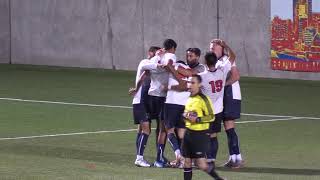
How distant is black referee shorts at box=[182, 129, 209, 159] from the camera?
14070 mm

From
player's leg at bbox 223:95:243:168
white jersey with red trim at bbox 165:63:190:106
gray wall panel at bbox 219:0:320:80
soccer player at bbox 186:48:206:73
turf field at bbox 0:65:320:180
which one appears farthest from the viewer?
gray wall panel at bbox 219:0:320:80

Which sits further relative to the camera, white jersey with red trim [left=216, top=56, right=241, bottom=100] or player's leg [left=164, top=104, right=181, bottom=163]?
player's leg [left=164, top=104, right=181, bottom=163]

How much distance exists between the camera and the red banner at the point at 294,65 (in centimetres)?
3256

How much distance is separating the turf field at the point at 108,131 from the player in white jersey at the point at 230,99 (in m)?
0.27

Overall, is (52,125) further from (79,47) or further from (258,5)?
(79,47)

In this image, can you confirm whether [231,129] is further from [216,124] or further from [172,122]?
[172,122]

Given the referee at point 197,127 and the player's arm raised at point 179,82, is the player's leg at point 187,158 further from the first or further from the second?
the player's arm raised at point 179,82

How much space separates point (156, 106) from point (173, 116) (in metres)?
0.72

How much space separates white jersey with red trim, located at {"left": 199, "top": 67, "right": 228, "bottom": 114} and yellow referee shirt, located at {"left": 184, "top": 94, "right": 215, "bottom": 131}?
1.23m

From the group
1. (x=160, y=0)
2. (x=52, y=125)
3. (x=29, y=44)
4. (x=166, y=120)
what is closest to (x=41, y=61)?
(x=29, y=44)

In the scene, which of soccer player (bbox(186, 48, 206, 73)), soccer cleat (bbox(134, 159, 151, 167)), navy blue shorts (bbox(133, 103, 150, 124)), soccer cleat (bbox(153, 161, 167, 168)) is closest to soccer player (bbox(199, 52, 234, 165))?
soccer player (bbox(186, 48, 206, 73))

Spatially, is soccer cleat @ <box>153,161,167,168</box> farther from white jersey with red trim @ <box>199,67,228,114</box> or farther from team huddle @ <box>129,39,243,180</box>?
white jersey with red trim @ <box>199,67,228,114</box>

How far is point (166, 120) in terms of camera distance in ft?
53.5

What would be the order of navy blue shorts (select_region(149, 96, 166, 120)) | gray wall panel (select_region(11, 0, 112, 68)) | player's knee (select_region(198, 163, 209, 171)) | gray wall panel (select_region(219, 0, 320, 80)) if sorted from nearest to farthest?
player's knee (select_region(198, 163, 209, 171)) → navy blue shorts (select_region(149, 96, 166, 120)) → gray wall panel (select_region(219, 0, 320, 80)) → gray wall panel (select_region(11, 0, 112, 68))
